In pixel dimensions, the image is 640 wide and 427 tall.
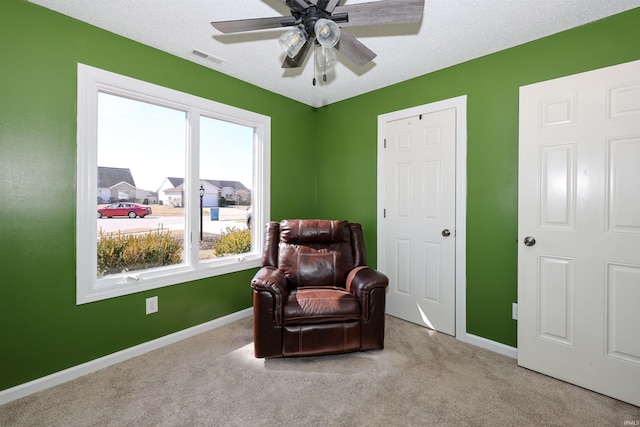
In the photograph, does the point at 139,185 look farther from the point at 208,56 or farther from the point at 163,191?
the point at 208,56

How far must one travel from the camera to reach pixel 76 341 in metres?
2.09

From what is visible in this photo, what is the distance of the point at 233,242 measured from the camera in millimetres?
3211

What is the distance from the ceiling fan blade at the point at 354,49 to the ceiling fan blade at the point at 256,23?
306mm

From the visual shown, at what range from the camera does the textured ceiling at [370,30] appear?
191 centimetres

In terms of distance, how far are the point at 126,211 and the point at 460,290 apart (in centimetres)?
293

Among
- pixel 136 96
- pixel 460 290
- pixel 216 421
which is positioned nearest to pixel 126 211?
pixel 136 96

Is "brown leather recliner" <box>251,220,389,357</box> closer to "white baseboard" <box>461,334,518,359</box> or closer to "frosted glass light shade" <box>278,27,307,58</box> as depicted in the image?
"white baseboard" <box>461,334,518,359</box>

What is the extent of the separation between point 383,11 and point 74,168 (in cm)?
221

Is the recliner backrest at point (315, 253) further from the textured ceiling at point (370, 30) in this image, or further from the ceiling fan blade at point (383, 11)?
the ceiling fan blade at point (383, 11)

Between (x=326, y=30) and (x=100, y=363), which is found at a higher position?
(x=326, y=30)

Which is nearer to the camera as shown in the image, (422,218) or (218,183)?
(422,218)

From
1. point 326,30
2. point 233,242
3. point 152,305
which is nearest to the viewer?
point 326,30

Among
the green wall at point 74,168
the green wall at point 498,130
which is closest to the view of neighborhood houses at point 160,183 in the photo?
the green wall at point 74,168

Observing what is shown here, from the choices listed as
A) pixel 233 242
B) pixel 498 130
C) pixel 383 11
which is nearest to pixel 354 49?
pixel 383 11
